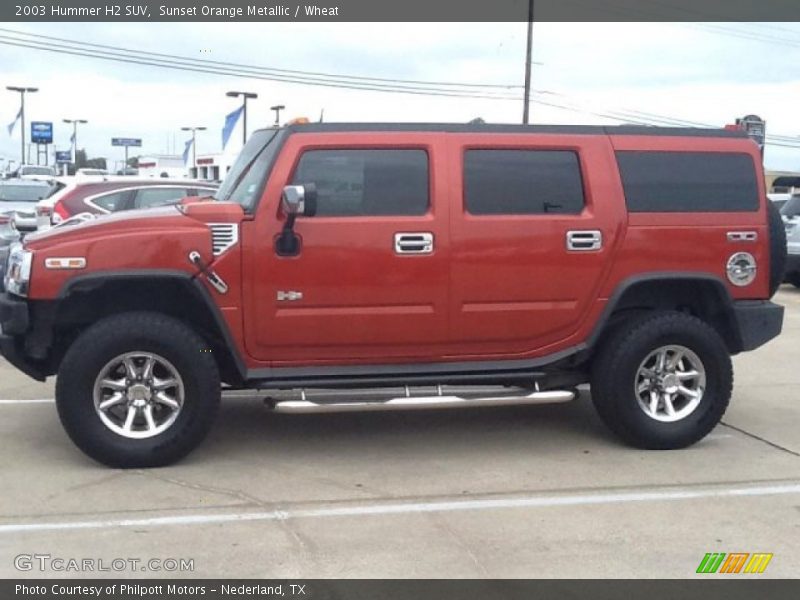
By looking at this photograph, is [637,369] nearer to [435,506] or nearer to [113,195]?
[435,506]

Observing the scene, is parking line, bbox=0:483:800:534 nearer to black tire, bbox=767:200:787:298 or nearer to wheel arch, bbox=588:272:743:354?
wheel arch, bbox=588:272:743:354

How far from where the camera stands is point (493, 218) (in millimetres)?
6172

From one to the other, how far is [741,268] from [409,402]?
7.88ft

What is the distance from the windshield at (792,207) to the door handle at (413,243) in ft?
39.4

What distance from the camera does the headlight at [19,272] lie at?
18.8 ft

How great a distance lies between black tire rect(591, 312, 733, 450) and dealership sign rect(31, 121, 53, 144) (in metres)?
80.8

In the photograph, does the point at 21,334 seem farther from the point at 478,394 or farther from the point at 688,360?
the point at 688,360

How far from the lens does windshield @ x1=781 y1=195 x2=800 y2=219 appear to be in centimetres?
1628

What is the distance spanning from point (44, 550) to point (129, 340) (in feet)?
4.77

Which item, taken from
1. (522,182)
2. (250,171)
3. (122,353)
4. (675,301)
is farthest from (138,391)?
(675,301)

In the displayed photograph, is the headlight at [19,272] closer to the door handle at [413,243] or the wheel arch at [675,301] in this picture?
the door handle at [413,243]

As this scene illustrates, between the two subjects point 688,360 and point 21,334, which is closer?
point 21,334
